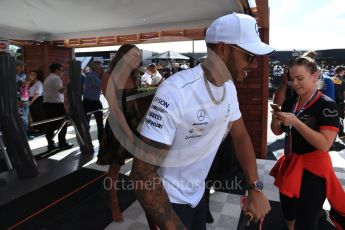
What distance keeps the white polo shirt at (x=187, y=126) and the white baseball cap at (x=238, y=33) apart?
0.53 feet

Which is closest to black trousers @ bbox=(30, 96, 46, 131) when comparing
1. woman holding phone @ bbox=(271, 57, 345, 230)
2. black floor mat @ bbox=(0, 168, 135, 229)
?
black floor mat @ bbox=(0, 168, 135, 229)

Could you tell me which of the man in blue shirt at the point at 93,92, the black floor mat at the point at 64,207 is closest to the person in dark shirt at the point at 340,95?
the man in blue shirt at the point at 93,92

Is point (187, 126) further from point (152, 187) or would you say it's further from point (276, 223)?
point (276, 223)

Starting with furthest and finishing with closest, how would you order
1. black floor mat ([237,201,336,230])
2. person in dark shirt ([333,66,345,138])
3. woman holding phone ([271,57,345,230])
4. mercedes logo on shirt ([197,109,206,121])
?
person in dark shirt ([333,66,345,138]) < black floor mat ([237,201,336,230]) < woman holding phone ([271,57,345,230]) < mercedes logo on shirt ([197,109,206,121])

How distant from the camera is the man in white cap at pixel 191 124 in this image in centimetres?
102

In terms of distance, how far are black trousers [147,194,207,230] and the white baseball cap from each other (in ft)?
2.29

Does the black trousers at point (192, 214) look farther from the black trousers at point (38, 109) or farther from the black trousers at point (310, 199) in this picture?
the black trousers at point (38, 109)

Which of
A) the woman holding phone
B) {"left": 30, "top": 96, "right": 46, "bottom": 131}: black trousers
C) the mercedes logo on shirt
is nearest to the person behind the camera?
the mercedes logo on shirt

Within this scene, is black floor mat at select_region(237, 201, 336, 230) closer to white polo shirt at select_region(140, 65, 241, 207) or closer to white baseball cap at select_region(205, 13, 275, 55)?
white polo shirt at select_region(140, 65, 241, 207)

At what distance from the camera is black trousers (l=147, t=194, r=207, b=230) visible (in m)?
1.26

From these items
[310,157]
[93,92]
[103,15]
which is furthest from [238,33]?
[93,92]

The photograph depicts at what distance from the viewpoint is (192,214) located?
1335 millimetres

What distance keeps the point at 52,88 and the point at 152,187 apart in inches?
201

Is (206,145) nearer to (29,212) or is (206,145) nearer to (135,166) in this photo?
(135,166)
